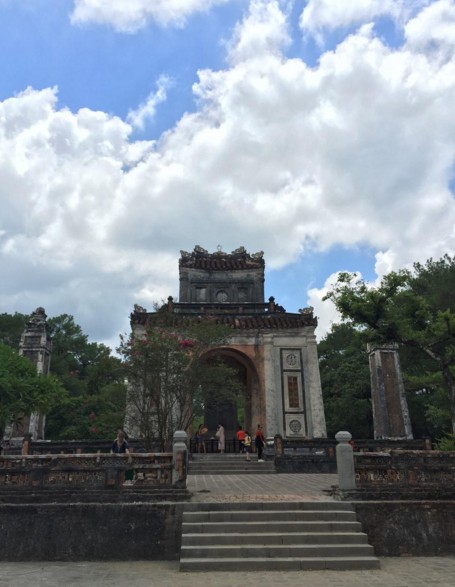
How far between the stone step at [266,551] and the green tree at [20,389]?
6789 millimetres

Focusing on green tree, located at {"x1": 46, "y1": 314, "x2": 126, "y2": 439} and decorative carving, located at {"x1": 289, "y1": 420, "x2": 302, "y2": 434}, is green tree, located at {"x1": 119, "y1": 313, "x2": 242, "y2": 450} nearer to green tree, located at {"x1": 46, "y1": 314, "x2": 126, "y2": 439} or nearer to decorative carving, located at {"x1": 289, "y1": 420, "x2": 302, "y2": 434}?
green tree, located at {"x1": 46, "y1": 314, "x2": 126, "y2": 439}

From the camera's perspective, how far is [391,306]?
16812mm

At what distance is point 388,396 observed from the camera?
2497cm

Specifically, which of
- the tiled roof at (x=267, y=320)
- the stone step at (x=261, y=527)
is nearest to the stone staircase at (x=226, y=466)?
the tiled roof at (x=267, y=320)

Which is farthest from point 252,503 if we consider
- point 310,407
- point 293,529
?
point 310,407

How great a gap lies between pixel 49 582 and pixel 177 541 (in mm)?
2379

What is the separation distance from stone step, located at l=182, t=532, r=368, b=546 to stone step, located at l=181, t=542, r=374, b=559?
3.8 inches

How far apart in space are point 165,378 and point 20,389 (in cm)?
546

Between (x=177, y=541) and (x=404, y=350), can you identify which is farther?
(x=404, y=350)

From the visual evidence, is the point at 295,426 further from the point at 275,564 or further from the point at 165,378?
the point at 275,564

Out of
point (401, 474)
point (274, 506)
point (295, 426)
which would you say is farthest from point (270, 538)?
point (295, 426)

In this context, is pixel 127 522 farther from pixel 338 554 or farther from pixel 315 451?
pixel 315 451

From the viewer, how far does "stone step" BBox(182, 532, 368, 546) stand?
27.1 ft

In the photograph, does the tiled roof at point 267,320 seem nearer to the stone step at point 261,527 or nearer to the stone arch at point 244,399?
the stone arch at point 244,399
